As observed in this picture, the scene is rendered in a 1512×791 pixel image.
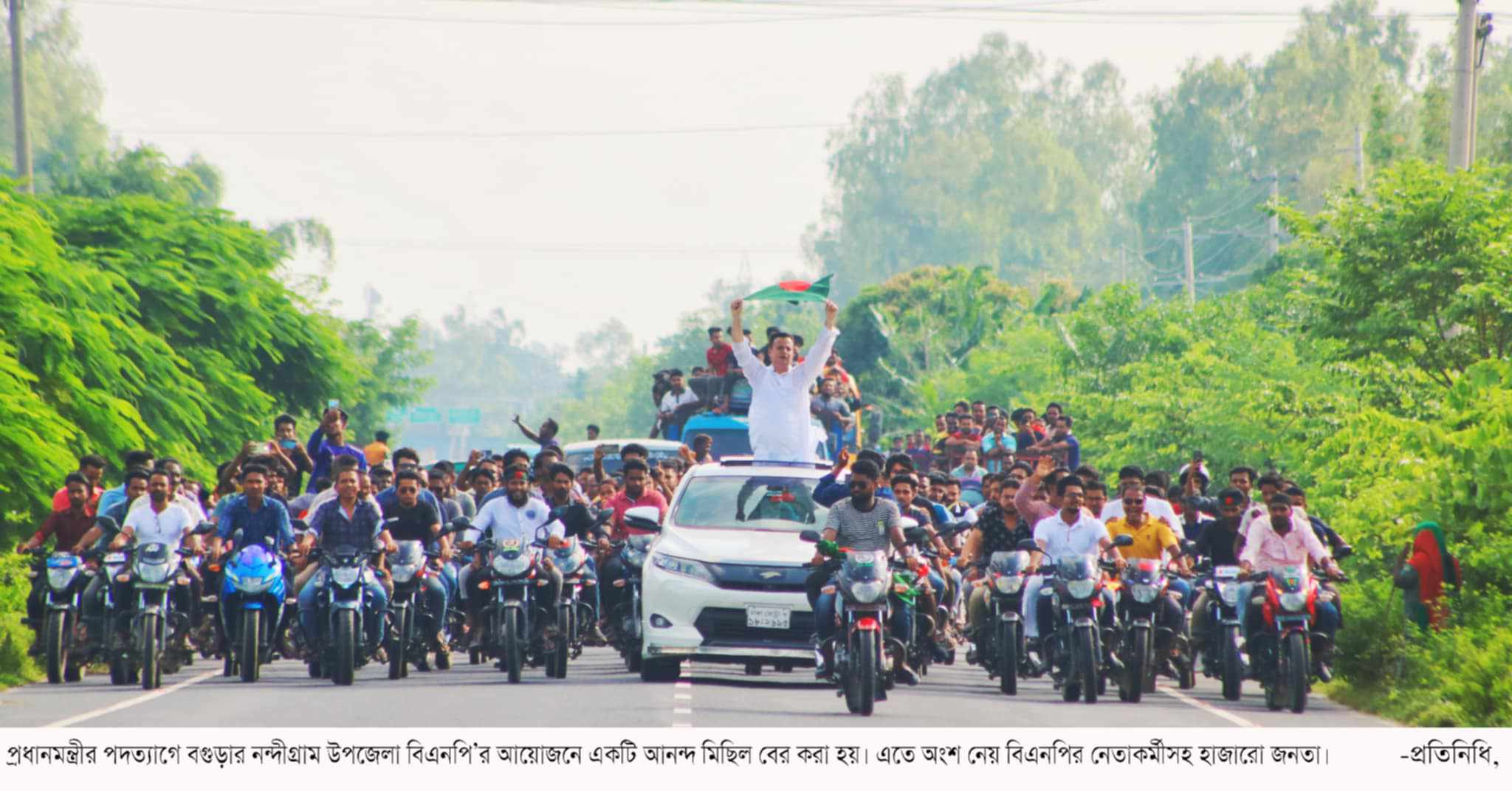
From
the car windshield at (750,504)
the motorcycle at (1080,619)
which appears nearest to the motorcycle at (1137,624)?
the motorcycle at (1080,619)

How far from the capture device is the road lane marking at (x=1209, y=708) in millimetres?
14445

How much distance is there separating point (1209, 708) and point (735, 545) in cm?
354

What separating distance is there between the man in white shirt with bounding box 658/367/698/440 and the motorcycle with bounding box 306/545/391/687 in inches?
515

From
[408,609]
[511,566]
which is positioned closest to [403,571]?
[408,609]

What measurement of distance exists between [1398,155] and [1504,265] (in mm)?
22363

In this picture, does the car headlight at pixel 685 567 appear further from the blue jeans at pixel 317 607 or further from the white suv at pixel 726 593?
the blue jeans at pixel 317 607

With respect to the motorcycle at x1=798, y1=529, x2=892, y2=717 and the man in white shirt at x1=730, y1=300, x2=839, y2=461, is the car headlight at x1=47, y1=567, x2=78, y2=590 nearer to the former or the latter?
the man in white shirt at x1=730, y1=300, x2=839, y2=461

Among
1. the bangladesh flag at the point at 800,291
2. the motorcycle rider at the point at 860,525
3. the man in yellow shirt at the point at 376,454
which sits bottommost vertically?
the motorcycle rider at the point at 860,525

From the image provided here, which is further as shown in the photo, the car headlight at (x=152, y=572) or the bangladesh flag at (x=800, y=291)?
the bangladesh flag at (x=800, y=291)

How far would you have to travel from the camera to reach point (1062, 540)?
655 inches

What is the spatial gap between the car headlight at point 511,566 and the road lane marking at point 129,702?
8.06ft

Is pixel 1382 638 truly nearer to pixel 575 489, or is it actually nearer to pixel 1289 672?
pixel 1289 672

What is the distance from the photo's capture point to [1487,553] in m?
16.8

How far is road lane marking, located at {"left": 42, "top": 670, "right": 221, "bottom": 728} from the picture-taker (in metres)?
13.6
